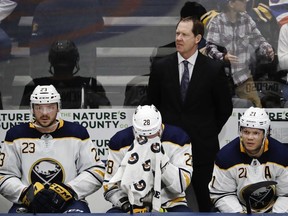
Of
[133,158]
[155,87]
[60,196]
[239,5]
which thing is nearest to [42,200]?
[60,196]

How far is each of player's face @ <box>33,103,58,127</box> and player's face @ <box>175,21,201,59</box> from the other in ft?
3.82

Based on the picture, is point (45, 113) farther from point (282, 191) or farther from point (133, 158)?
point (282, 191)

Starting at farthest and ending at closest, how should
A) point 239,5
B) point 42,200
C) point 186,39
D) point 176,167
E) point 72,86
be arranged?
point 72,86
point 239,5
point 186,39
point 42,200
point 176,167

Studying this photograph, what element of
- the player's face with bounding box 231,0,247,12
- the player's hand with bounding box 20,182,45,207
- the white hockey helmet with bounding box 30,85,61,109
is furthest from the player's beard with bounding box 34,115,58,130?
the player's face with bounding box 231,0,247,12

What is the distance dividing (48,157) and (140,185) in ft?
3.54

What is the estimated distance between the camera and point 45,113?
8.36m

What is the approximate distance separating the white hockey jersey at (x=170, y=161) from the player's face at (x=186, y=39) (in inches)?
33.2

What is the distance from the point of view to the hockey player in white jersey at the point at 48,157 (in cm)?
833

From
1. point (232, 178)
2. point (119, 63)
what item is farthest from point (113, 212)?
point (119, 63)

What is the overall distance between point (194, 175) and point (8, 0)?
2352 mm

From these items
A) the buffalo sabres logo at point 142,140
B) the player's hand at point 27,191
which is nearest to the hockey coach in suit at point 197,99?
the buffalo sabres logo at point 142,140

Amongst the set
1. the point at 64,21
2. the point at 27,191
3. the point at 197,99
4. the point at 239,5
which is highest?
the point at 239,5

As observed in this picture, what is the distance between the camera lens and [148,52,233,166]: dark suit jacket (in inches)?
346

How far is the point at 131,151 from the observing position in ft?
25.7
